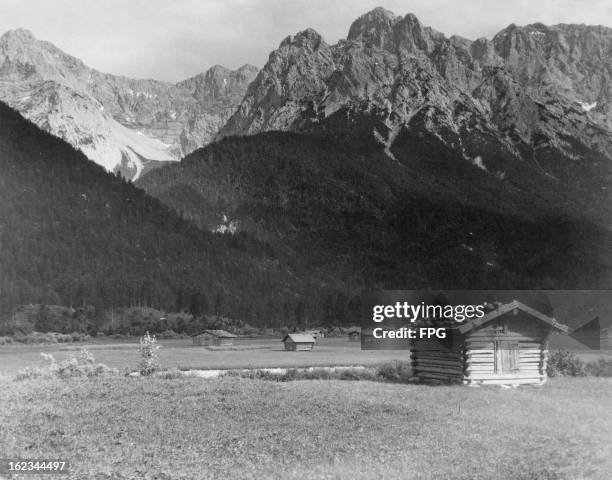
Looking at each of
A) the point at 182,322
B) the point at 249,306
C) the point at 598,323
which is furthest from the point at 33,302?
the point at 598,323

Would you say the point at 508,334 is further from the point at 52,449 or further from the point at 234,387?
the point at 52,449

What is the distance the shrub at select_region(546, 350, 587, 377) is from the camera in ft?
161

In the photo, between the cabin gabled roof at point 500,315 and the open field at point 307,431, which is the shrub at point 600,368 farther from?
the open field at point 307,431

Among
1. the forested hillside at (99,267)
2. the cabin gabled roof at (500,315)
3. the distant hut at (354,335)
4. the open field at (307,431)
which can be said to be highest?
the forested hillside at (99,267)

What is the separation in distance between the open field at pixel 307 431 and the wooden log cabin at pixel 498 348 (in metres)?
2.82

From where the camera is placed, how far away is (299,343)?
9044 centimetres

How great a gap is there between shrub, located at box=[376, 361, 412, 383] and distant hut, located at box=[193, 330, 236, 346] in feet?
168

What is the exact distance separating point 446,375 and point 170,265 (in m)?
149

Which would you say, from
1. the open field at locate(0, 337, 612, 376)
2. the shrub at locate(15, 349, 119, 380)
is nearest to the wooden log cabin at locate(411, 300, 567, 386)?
the open field at locate(0, 337, 612, 376)

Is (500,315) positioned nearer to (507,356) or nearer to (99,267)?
(507,356)

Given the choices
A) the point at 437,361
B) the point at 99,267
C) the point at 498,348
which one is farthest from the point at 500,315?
the point at 99,267

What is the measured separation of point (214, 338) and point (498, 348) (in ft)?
212

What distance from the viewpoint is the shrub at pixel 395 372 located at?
153ft

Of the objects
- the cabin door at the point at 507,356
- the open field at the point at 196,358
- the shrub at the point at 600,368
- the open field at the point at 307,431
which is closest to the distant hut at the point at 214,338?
the open field at the point at 196,358
